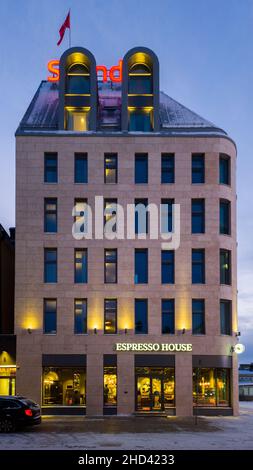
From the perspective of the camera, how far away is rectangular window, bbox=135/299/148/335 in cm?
4947

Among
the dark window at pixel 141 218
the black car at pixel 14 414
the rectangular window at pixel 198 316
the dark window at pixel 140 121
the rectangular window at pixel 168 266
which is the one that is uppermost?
the dark window at pixel 140 121

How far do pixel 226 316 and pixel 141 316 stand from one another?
242 inches

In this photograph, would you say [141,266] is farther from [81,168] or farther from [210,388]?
[210,388]

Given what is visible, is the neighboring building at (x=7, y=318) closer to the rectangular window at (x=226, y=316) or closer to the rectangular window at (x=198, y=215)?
the rectangular window at (x=198, y=215)

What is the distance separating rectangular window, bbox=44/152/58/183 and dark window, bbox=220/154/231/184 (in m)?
11.8

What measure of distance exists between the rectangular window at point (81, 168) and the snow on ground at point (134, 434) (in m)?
16.3

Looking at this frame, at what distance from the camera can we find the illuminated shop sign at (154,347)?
48.8m

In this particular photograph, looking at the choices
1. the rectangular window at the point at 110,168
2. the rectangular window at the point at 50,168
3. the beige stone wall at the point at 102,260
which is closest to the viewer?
the beige stone wall at the point at 102,260

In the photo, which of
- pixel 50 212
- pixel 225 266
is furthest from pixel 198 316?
pixel 50 212

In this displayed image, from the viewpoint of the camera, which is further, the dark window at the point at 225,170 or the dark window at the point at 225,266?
the dark window at the point at 225,170

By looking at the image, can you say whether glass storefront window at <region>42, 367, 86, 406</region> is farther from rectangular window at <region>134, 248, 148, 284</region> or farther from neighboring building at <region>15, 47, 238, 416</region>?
rectangular window at <region>134, 248, 148, 284</region>

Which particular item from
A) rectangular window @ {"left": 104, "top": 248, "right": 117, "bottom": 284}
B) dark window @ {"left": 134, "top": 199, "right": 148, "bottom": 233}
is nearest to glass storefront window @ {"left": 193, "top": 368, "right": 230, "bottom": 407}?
rectangular window @ {"left": 104, "top": 248, "right": 117, "bottom": 284}

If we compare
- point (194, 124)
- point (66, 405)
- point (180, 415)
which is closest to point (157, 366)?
point (180, 415)

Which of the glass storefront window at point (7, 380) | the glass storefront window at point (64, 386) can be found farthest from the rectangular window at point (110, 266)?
the glass storefront window at point (7, 380)
